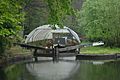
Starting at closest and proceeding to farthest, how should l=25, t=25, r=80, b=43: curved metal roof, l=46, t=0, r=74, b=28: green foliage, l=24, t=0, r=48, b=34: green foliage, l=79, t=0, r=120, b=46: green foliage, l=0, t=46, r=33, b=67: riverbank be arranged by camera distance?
1. l=46, t=0, r=74, b=28: green foliage
2. l=0, t=46, r=33, b=67: riverbank
3. l=25, t=25, r=80, b=43: curved metal roof
4. l=79, t=0, r=120, b=46: green foliage
5. l=24, t=0, r=48, b=34: green foliage

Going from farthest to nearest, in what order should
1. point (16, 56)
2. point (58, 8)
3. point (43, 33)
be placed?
point (43, 33) → point (16, 56) → point (58, 8)

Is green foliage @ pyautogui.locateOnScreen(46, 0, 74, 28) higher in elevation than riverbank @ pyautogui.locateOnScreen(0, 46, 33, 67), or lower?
higher

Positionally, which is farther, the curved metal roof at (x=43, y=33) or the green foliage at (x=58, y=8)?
the curved metal roof at (x=43, y=33)

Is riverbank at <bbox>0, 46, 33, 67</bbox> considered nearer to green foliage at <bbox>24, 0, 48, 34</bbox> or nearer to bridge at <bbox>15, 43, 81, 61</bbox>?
bridge at <bbox>15, 43, 81, 61</bbox>

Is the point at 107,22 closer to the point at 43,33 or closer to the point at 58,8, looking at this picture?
the point at 43,33

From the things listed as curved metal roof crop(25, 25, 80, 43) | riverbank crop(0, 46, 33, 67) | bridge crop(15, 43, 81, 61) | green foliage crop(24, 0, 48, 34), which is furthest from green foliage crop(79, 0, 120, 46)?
riverbank crop(0, 46, 33, 67)

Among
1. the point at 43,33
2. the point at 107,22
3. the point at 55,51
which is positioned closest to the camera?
the point at 55,51

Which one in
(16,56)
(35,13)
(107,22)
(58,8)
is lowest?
(16,56)

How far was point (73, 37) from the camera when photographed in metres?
33.3

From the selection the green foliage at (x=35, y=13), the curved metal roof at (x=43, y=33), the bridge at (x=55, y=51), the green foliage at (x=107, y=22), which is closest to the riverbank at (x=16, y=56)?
the bridge at (x=55, y=51)

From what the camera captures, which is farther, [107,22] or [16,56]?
[107,22]

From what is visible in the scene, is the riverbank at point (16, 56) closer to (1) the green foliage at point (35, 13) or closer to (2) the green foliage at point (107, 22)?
(1) the green foliage at point (35, 13)

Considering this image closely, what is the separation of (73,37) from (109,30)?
4.40m

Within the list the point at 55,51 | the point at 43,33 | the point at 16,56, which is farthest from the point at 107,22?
the point at 16,56
